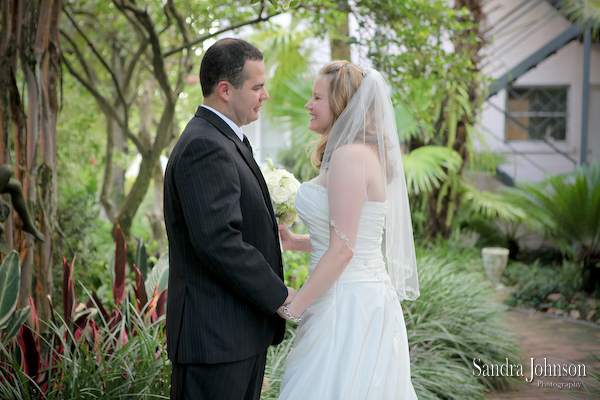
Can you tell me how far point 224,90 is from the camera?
2.17 meters

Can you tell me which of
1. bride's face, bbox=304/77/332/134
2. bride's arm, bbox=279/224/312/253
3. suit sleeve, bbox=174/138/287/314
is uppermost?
bride's face, bbox=304/77/332/134

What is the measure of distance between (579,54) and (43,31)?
1089 cm

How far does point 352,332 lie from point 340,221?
0.53 m

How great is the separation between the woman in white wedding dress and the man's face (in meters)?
0.45

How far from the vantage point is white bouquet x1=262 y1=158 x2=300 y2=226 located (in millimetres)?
2660

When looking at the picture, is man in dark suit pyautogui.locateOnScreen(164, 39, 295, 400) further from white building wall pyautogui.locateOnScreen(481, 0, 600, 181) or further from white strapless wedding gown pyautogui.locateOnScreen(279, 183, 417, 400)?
white building wall pyautogui.locateOnScreen(481, 0, 600, 181)

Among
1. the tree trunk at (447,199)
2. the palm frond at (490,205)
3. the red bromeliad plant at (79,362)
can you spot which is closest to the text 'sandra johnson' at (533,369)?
the red bromeliad plant at (79,362)

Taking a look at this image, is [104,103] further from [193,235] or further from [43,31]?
[193,235]

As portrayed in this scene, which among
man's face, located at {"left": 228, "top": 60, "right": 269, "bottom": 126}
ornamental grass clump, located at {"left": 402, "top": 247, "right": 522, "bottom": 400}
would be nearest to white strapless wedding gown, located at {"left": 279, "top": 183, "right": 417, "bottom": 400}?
man's face, located at {"left": 228, "top": 60, "right": 269, "bottom": 126}

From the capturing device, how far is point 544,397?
13.4 feet

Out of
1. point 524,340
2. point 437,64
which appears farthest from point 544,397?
point 437,64

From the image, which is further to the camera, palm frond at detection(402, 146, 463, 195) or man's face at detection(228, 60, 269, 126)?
palm frond at detection(402, 146, 463, 195)

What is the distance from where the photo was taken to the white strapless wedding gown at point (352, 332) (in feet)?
7.76

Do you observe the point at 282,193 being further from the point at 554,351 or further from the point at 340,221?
the point at 554,351
